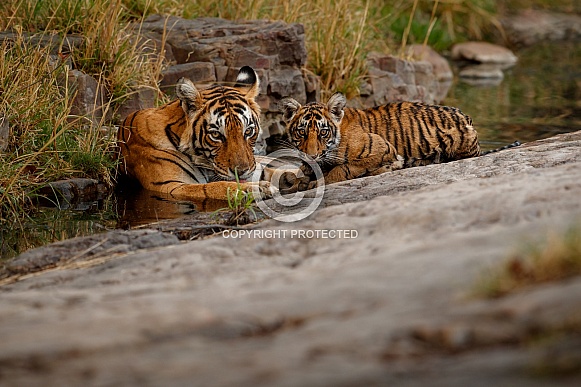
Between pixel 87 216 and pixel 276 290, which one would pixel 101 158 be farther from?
pixel 276 290

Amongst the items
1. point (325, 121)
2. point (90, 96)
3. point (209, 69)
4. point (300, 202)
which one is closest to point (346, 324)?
point (300, 202)

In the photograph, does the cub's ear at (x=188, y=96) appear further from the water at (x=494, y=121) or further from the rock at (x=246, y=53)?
the rock at (x=246, y=53)

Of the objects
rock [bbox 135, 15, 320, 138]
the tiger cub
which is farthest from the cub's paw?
rock [bbox 135, 15, 320, 138]

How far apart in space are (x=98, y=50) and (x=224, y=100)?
4.89 feet

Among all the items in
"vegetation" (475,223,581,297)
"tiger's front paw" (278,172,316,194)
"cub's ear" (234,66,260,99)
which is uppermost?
"cub's ear" (234,66,260,99)

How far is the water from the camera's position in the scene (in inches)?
233

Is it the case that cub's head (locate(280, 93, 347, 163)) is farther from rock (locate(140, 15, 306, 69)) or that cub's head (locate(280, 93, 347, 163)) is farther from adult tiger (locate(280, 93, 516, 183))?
rock (locate(140, 15, 306, 69))

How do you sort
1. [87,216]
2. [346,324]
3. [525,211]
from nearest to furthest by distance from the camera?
[346,324] → [525,211] → [87,216]

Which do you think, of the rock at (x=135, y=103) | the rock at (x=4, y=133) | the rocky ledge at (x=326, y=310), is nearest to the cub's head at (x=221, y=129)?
the rock at (x=135, y=103)

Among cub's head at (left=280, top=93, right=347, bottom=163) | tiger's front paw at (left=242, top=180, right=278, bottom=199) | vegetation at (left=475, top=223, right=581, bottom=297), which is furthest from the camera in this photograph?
cub's head at (left=280, top=93, right=347, bottom=163)

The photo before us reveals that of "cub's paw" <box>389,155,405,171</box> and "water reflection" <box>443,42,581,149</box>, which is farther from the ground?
"water reflection" <box>443,42,581,149</box>

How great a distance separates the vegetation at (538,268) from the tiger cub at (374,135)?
A: 13.2 ft

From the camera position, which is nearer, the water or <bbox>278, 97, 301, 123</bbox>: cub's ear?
the water

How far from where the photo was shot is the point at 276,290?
3.13m
